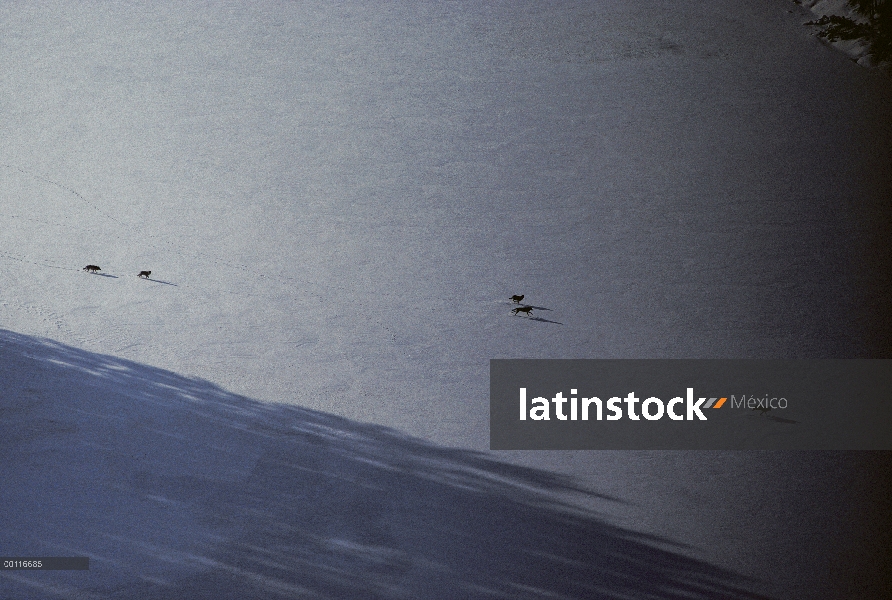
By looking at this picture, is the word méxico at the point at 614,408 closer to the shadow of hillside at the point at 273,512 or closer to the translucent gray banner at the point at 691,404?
the translucent gray banner at the point at 691,404

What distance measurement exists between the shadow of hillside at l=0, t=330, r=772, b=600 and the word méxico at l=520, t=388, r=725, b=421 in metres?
0.83

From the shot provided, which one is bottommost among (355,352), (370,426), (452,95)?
(370,426)

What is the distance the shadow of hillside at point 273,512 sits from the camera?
5.17m

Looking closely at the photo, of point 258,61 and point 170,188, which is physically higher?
point 258,61

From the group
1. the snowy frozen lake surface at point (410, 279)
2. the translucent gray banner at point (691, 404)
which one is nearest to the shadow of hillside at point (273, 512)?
the snowy frozen lake surface at point (410, 279)

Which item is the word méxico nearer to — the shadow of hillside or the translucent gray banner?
the translucent gray banner

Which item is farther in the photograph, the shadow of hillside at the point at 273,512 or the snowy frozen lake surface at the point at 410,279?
the snowy frozen lake surface at the point at 410,279

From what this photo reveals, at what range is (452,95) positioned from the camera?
12625 mm

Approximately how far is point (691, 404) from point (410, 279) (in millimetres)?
3250

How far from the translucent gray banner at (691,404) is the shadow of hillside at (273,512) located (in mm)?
765

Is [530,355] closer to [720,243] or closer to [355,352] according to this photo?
[355,352]

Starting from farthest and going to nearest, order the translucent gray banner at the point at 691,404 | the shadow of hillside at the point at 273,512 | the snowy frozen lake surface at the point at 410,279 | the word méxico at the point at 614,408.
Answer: the word méxico at the point at 614,408 → the translucent gray banner at the point at 691,404 → the snowy frozen lake surface at the point at 410,279 → the shadow of hillside at the point at 273,512

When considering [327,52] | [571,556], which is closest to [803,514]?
[571,556]

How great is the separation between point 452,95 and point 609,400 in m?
6.82
